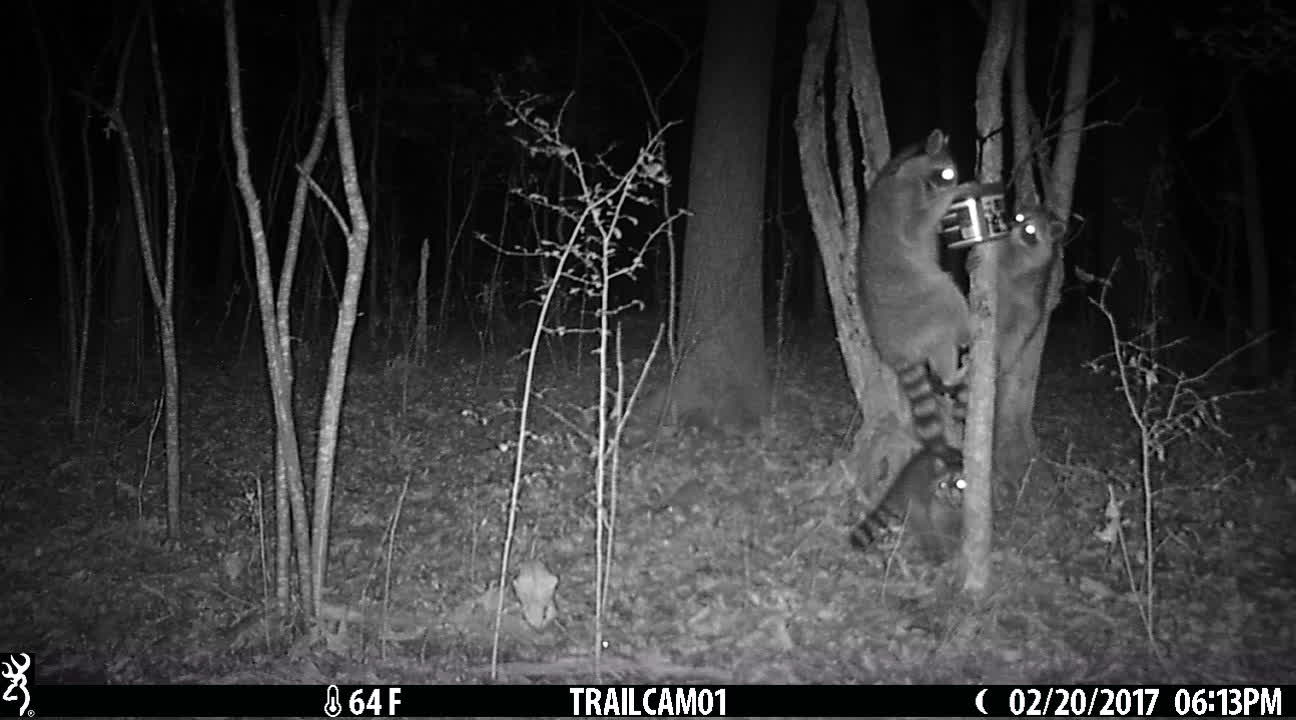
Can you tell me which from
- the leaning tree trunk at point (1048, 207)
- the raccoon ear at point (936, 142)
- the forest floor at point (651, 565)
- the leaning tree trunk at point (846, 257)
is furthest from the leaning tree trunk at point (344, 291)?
the leaning tree trunk at point (1048, 207)

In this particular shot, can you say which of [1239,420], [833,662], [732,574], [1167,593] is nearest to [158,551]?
[732,574]

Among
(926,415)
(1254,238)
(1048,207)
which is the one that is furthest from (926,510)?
(1254,238)

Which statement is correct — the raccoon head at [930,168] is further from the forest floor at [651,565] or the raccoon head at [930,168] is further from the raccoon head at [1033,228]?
the forest floor at [651,565]

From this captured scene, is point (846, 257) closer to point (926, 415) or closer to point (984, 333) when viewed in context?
point (926, 415)

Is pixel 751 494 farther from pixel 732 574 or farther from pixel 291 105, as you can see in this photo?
pixel 291 105

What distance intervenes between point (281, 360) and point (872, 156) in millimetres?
3888

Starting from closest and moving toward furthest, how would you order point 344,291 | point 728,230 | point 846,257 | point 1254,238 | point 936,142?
1. point 344,291
2. point 936,142
3. point 846,257
4. point 728,230
5. point 1254,238

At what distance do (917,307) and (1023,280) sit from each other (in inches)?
27.0

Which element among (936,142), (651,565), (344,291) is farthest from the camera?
(651,565)

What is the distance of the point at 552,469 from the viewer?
7.49m

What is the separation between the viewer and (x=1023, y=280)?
607cm

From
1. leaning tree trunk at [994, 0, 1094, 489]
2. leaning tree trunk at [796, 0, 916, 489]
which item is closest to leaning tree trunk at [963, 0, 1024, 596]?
leaning tree trunk at [994, 0, 1094, 489]

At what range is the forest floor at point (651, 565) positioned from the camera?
4.93 metres

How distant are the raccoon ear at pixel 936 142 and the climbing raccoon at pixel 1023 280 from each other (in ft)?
2.13
